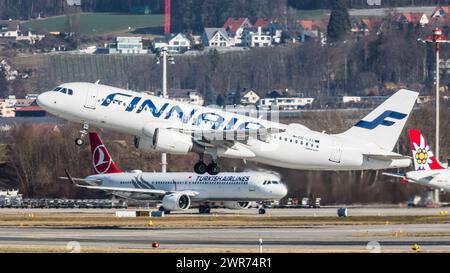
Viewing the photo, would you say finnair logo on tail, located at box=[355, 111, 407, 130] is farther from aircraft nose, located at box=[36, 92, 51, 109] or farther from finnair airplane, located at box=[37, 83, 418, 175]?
aircraft nose, located at box=[36, 92, 51, 109]

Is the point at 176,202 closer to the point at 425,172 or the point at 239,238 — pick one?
the point at 425,172

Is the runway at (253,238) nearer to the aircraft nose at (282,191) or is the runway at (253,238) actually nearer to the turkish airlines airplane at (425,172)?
the aircraft nose at (282,191)

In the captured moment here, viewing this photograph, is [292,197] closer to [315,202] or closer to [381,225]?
[315,202]

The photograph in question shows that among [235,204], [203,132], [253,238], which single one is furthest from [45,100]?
[235,204]

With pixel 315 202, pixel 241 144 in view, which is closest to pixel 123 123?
pixel 241 144

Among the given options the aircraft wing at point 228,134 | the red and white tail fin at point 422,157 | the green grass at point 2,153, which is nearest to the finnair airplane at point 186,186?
the red and white tail fin at point 422,157

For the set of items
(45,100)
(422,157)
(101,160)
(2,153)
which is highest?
(45,100)

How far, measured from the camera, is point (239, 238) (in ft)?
212

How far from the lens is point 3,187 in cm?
14350

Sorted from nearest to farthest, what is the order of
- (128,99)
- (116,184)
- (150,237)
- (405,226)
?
(150,237), (128,99), (405,226), (116,184)

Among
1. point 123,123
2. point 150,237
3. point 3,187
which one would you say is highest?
point 123,123

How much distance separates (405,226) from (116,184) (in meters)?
42.6

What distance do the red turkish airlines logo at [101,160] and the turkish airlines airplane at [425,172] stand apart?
26.5 metres

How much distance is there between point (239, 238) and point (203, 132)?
9.45 meters
